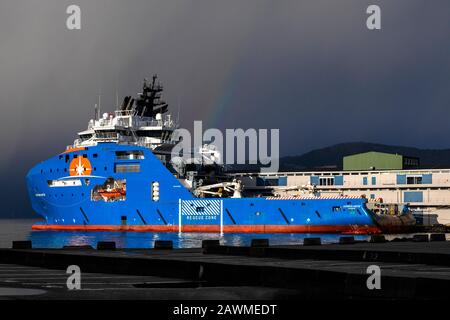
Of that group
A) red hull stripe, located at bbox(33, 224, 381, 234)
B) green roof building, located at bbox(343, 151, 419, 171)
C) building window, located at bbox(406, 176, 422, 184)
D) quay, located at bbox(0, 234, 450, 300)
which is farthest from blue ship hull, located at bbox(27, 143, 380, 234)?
quay, located at bbox(0, 234, 450, 300)

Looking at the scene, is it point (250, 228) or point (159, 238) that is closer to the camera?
point (159, 238)

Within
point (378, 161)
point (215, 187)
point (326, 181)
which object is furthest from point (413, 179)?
point (215, 187)

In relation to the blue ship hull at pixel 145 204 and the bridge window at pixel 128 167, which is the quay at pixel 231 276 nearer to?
the blue ship hull at pixel 145 204

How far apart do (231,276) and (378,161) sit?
2344 inches

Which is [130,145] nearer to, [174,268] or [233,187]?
[233,187]

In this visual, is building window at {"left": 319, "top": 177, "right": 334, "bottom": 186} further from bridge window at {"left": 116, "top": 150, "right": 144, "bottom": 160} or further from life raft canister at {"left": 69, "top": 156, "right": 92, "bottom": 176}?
life raft canister at {"left": 69, "top": 156, "right": 92, "bottom": 176}

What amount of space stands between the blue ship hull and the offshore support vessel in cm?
8

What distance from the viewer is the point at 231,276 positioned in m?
14.2

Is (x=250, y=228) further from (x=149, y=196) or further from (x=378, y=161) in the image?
(x=378, y=161)

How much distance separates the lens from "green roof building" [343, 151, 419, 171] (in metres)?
71.1

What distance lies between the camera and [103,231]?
217 feet

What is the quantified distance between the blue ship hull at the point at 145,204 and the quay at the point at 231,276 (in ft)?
117
